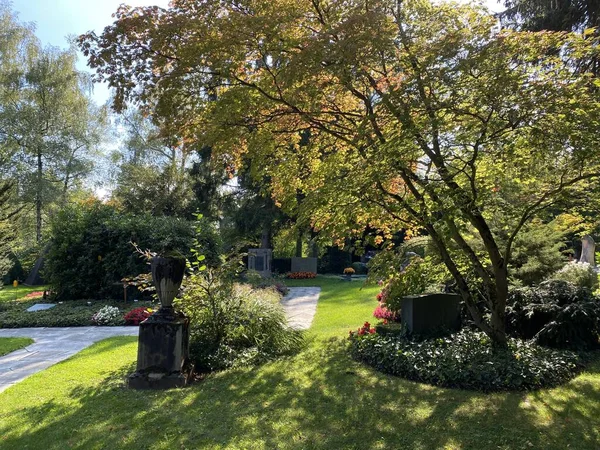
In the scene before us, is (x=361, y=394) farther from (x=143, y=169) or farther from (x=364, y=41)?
(x=143, y=169)

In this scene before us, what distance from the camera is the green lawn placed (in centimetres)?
342

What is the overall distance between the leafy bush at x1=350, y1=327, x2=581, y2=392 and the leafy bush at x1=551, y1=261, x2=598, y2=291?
2548 mm

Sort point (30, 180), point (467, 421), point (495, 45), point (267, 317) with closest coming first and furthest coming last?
1. point (467, 421)
2. point (495, 45)
3. point (267, 317)
4. point (30, 180)

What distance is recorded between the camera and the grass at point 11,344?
7080mm

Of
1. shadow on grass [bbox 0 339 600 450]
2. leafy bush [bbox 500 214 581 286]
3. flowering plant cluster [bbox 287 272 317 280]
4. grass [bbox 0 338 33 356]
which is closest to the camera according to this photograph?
shadow on grass [bbox 0 339 600 450]

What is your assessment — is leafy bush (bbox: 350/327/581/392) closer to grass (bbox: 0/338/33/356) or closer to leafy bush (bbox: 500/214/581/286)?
leafy bush (bbox: 500/214/581/286)

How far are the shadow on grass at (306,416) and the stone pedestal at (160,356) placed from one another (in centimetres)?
20

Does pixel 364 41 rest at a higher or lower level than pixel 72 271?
higher

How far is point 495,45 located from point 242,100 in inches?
122

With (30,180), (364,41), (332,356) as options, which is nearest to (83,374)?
(332,356)

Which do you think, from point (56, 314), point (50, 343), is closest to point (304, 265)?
point (56, 314)

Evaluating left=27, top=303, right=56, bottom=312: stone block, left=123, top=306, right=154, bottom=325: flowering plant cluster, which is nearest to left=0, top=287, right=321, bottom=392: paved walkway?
left=123, top=306, right=154, bottom=325: flowering plant cluster

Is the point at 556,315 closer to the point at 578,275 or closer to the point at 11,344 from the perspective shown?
the point at 578,275

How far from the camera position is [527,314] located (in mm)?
5969
